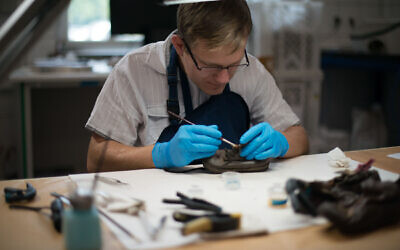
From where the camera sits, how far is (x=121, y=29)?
11.7 feet

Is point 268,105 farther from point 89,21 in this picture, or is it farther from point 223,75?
point 89,21

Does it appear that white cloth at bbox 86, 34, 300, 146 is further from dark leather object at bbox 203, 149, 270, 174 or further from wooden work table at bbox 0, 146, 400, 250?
wooden work table at bbox 0, 146, 400, 250

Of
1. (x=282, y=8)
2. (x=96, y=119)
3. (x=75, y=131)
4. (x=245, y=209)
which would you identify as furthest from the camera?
(x=75, y=131)

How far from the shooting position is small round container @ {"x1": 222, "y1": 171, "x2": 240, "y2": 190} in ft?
3.62

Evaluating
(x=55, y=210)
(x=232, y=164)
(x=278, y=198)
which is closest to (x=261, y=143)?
(x=232, y=164)

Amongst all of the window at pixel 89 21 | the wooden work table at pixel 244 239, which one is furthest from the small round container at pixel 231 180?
the window at pixel 89 21

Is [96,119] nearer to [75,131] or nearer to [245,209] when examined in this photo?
[245,209]

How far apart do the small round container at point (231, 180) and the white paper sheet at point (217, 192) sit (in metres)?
0.01

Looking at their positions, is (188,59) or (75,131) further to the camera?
(75,131)

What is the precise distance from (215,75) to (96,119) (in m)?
0.45

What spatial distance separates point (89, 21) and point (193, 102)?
3.18m

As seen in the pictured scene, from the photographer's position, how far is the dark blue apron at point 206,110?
4.99 feet

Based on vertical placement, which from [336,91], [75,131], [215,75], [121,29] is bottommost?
[75,131]

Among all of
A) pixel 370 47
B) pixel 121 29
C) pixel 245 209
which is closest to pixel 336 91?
pixel 370 47
